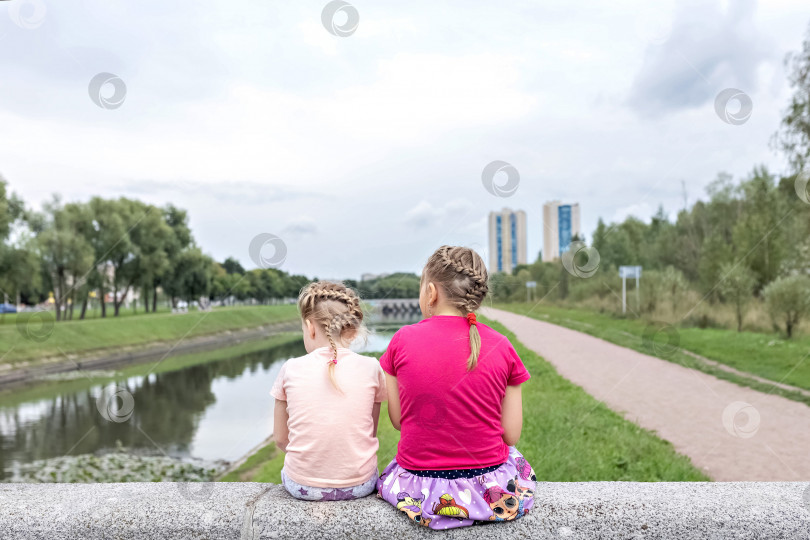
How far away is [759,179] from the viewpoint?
81.3 feet

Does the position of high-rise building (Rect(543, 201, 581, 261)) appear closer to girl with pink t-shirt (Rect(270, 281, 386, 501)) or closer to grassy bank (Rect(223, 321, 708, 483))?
grassy bank (Rect(223, 321, 708, 483))

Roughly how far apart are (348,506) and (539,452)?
3083mm

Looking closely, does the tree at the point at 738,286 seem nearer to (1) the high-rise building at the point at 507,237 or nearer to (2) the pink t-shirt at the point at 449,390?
(1) the high-rise building at the point at 507,237

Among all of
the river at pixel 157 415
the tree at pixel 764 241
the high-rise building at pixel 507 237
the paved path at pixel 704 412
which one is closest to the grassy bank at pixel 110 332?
the river at pixel 157 415

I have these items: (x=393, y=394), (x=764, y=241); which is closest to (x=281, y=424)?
(x=393, y=394)

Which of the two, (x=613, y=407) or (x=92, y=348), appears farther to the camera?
(x=92, y=348)

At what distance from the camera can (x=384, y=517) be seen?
1939 millimetres

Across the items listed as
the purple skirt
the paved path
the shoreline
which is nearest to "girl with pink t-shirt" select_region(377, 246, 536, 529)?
the purple skirt

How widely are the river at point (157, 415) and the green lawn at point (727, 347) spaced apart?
7291mm

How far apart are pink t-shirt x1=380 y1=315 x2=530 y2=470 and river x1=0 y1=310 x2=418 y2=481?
27.1ft

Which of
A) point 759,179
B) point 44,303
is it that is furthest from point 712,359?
point 44,303

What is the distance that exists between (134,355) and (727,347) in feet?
80.6

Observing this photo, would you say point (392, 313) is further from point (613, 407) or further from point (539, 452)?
point (613, 407)

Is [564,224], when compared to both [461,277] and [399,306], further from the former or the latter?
[461,277]
